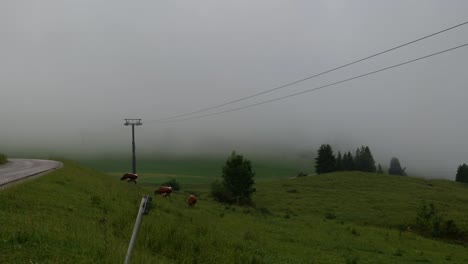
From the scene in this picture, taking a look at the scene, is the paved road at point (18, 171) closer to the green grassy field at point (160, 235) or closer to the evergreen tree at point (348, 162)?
the green grassy field at point (160, 235)

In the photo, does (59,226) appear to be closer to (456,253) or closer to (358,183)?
(456,253)

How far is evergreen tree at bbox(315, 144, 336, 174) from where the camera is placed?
157000 mm

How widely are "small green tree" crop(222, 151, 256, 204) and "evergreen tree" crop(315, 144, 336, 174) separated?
87155mm

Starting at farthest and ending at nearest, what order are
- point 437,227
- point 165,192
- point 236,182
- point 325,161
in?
point 325,161
point 236,182
point 437,227
point 165,192

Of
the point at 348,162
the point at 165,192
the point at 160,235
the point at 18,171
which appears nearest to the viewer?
the point at 160,235

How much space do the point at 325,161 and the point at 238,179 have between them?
9122cm

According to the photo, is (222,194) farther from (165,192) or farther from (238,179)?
(165,192)

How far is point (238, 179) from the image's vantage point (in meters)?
72.7

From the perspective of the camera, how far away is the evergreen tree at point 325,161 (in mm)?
157000

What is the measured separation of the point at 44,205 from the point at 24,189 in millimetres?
3202

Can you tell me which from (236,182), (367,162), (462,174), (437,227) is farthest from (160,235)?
(367,162)

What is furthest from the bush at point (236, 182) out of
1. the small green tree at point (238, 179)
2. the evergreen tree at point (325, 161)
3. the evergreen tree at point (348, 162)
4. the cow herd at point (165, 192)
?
the evergreen tree at point (348, 162)

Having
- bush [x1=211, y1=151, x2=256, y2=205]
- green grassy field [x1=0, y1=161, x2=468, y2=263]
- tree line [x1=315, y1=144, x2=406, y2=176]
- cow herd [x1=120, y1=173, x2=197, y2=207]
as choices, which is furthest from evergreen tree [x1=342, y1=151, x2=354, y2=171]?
cow herd [x1=120, y1=173, x2=197, y2=207]

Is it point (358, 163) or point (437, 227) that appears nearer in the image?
point (437, 227)
